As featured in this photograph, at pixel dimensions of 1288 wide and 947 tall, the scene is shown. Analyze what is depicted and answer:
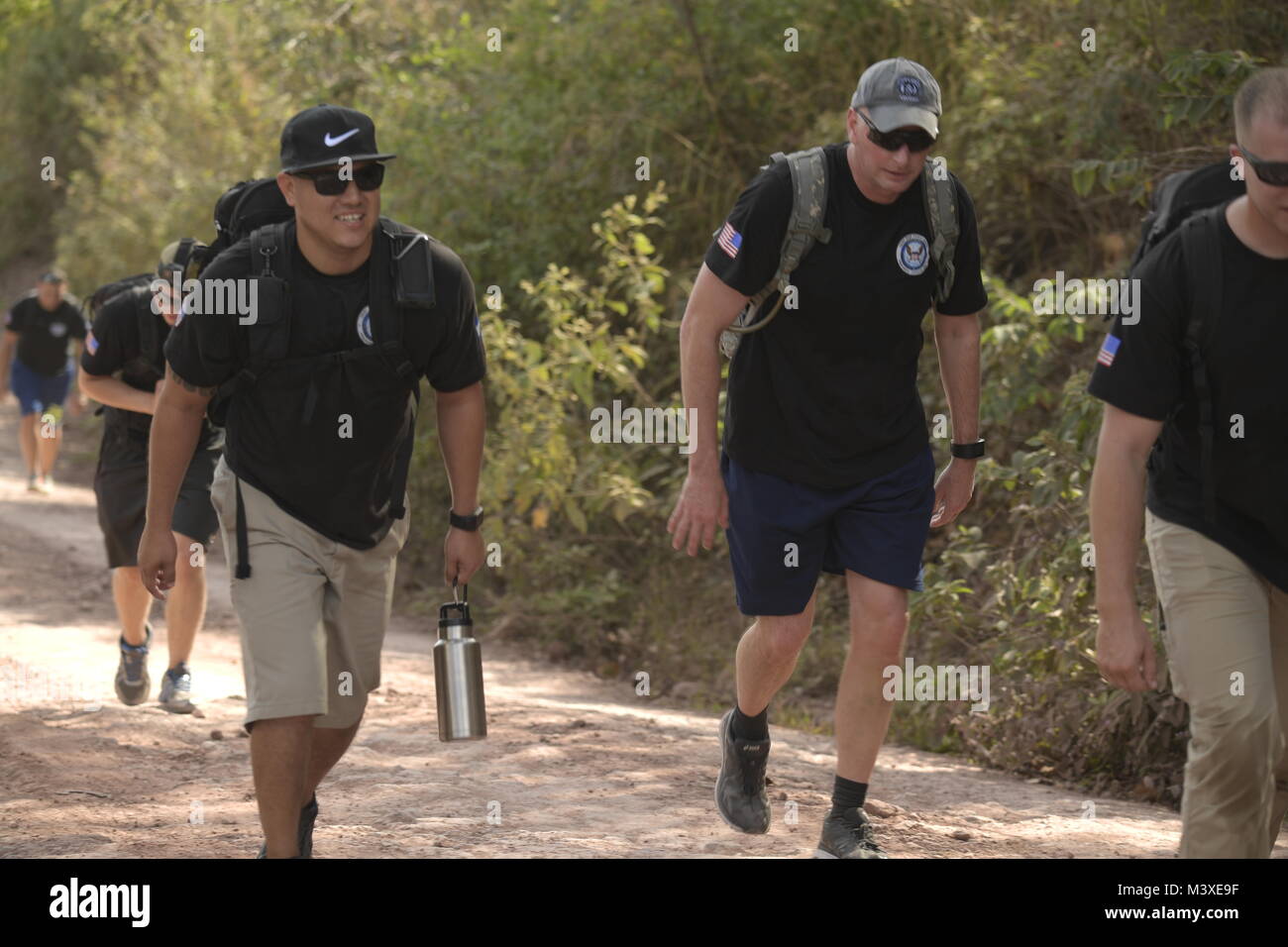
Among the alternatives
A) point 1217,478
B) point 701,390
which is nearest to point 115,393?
point 701,390

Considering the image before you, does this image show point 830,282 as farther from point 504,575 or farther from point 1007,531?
point 504,575

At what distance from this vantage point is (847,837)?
178 inches

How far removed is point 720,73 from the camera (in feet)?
39.1

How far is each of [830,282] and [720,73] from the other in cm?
795

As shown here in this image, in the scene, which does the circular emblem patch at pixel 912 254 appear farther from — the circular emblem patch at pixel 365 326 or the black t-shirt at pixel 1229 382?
the circular emblem patch at pixel 365 326

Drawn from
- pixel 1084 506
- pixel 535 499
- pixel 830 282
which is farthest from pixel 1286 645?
pixel 535 499

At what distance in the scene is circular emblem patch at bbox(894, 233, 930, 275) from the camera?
14.4 feet

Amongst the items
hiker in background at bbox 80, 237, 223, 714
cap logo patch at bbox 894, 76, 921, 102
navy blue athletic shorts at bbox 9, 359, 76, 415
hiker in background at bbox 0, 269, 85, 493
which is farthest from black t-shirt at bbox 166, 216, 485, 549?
navy blue athletic shorts at bbox 9, 359, 76, 415

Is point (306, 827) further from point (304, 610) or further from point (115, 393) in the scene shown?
point (115, 393)

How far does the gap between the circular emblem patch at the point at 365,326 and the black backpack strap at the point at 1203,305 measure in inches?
78.7

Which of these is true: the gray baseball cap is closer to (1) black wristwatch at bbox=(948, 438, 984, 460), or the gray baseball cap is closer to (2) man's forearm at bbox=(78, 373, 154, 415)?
(1) black wristwatch at bbox=(948, 438, 984, 460)

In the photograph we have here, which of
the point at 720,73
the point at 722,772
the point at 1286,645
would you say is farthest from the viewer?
the point at 720,73

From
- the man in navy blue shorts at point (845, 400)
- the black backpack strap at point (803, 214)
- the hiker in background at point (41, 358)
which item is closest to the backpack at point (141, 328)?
the man in navy blue shorts at point (845, 400)

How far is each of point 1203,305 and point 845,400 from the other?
1.14 m
